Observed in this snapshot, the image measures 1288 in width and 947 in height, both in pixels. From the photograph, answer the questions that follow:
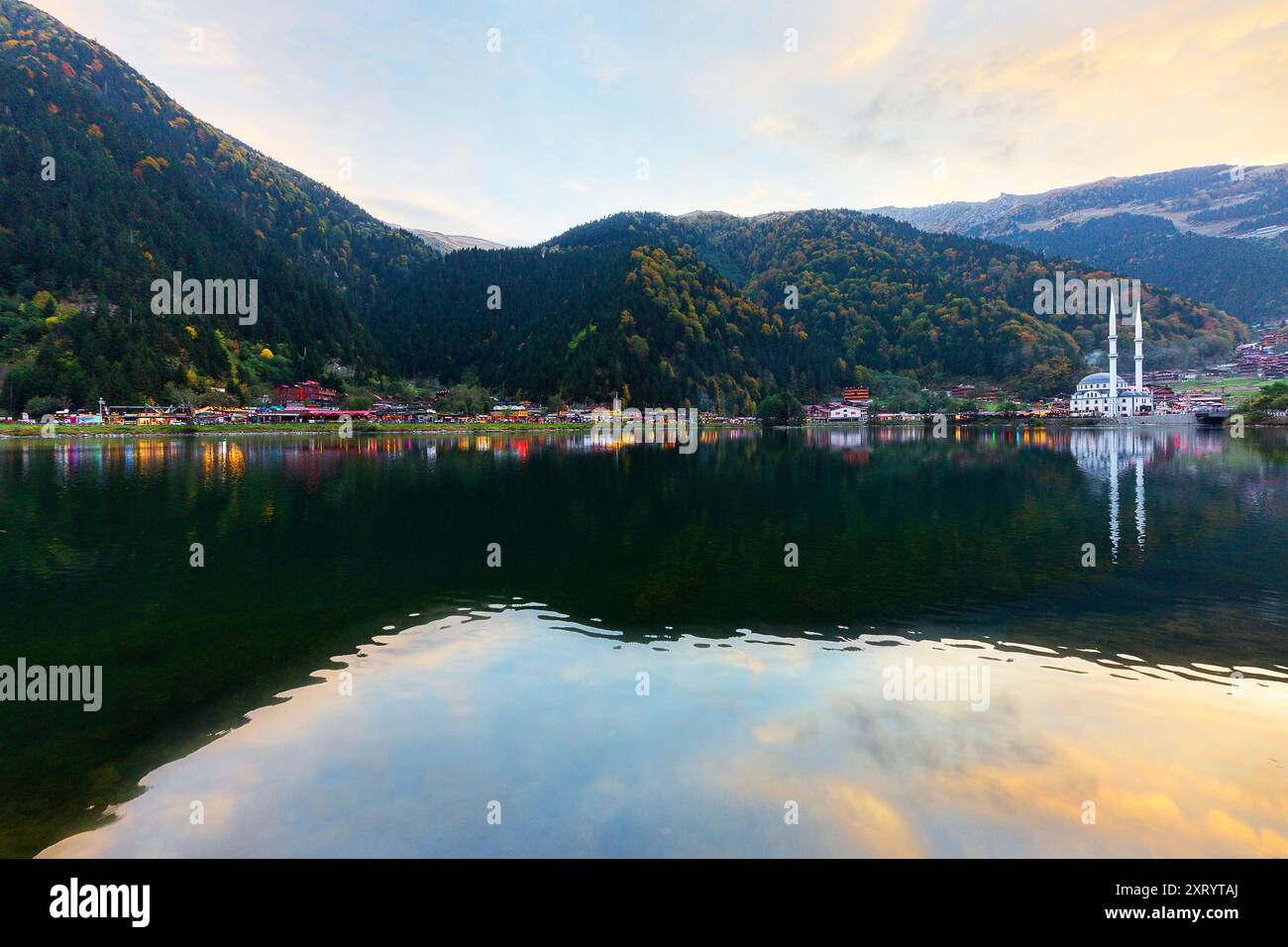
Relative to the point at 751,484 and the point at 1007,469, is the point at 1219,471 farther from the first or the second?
the point at 751,484

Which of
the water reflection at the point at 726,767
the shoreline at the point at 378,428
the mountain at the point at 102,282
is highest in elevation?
the mountain at the point at 102,282

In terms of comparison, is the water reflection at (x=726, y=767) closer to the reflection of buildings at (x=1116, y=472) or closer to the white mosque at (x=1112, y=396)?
the reflection of buildings at (x=1116, y=472)

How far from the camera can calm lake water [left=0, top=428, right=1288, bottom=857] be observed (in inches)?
301

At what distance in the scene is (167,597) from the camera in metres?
17.8

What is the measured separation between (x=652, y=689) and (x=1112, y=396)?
223 meters

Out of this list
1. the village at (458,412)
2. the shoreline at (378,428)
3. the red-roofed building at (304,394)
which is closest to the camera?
the shoreline at (378,428)

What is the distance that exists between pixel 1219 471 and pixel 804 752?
58.1 metres

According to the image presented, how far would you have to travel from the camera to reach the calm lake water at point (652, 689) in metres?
7.65

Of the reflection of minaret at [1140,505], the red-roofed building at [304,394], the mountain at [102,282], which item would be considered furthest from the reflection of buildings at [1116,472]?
the red-roofed building at [304,394]

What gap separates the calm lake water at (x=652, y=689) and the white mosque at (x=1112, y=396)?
192777 millimetres

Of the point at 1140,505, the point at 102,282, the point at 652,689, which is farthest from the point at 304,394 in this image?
the point at 652,689

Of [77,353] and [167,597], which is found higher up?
[77,353]

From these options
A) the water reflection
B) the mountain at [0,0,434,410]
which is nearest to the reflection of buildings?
the water reflection
